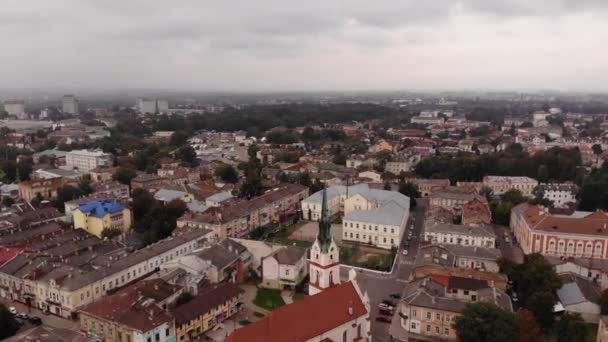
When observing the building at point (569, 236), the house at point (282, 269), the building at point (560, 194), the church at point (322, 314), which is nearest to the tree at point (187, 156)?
the house at point (282, 269)

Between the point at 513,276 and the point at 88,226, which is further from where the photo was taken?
the point at 88,226

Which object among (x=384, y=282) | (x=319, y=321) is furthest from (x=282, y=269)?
(x=319, y=321)

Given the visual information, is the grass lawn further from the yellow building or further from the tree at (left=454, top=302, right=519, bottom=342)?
the yellow building

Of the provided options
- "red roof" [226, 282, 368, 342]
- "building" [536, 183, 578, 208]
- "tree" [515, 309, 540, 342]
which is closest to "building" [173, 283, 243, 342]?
"red roof" [226, 282, 368, 342]

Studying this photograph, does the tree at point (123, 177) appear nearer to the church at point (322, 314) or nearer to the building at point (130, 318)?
the building at point (130, 318)

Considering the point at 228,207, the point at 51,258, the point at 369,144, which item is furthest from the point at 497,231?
the point at 369,144

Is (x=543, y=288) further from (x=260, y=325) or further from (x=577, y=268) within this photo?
(x=260, y=325)

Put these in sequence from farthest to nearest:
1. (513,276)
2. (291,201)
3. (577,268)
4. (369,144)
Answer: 1. (369,144)
2. (291,201)
3. (577,268)
4. (513,276)
